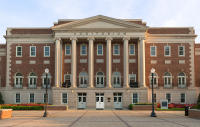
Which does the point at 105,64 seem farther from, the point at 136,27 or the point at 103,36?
the point at 136,27

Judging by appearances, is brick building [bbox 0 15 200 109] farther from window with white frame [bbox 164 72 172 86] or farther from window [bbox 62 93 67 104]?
window with white frame [bbox 164 72 172 86]

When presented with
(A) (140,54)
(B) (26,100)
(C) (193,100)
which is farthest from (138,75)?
(B) (26,100)

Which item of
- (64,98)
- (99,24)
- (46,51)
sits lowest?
(64,98)

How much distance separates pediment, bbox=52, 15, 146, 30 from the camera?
44.3 m

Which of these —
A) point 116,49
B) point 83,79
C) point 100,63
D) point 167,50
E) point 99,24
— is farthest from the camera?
point 167,50

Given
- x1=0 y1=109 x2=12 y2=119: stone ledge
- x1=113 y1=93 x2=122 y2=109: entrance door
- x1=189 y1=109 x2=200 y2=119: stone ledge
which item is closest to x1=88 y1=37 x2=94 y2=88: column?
x1=113 y1=93 x2=122 y2=109: entrance door

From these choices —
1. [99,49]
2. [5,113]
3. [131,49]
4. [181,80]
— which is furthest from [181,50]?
[5,113]

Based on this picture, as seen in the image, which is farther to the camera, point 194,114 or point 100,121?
point 194,114

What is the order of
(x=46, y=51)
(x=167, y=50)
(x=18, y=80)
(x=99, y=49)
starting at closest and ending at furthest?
(x=99, y=49), (x=18, y=80), (x=167, y=50), (x=46, y=51)

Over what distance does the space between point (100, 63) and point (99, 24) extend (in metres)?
6.18

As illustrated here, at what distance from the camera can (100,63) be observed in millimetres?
46156

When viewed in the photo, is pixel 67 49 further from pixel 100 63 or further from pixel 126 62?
pixel 126 62

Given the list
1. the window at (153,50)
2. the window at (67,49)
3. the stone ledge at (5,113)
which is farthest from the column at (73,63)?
the stone ledge at (5,113)

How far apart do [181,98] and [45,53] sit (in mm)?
23025
